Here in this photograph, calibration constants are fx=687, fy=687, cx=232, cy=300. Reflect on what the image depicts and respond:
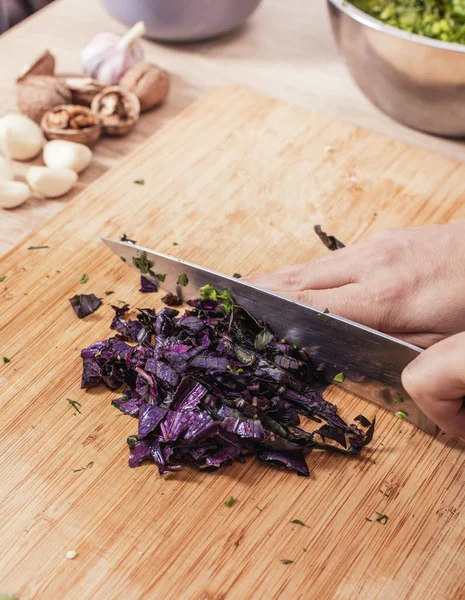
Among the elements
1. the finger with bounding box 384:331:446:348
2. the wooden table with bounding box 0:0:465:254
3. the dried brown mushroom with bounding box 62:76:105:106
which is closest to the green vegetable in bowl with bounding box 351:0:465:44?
the wooden table with bounding box 0:0:465:254

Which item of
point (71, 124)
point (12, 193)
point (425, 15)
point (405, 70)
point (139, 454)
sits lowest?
point (139, 454)

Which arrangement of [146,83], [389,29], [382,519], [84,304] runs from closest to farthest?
[382,519] → [84,304] → [389,29] → [146,83]

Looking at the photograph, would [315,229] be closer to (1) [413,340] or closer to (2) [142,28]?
(1) [413,340]

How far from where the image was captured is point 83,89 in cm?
345

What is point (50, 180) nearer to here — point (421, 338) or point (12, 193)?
point (12, 193)

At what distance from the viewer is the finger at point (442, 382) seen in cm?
180

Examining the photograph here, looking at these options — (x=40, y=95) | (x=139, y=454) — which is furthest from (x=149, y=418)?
(x=40, y=95)

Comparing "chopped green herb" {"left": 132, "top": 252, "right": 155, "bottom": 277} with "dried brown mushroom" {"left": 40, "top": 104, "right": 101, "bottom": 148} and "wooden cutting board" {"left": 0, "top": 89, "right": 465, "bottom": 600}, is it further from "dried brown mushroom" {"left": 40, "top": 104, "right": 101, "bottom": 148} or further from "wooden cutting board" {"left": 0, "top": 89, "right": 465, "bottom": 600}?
"dried brown mushroom" {"left": 40, "top": 104, "right": 101, "bottom": 148}

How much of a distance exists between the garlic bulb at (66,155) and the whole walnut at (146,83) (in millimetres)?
517

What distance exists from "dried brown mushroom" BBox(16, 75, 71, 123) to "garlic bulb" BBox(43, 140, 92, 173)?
0.28 meters

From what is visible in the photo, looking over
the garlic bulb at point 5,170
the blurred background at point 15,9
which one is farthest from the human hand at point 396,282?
the blurred background at point 15,9

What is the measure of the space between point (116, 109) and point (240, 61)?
3.35ft

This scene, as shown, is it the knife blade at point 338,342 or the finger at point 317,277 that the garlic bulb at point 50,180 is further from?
the finger at point 317,277

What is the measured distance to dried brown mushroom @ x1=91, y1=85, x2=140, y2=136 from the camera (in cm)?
338
